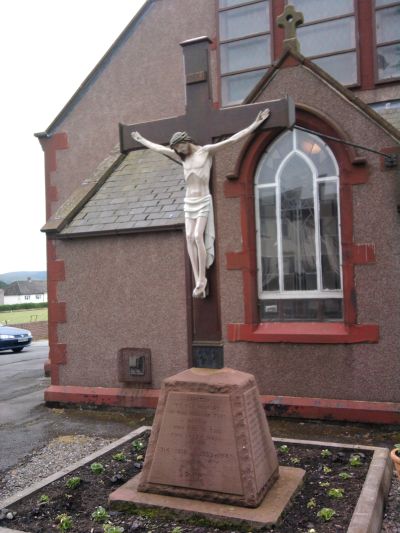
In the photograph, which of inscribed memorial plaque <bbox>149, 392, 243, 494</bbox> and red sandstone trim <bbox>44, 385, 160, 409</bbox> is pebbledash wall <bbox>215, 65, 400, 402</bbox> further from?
inscribed memorial plaque <bbox>149, 392, 243, 494</bbox>

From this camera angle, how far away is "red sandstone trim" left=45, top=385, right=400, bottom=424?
7500mm

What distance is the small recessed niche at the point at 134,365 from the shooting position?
Result: 907 cm

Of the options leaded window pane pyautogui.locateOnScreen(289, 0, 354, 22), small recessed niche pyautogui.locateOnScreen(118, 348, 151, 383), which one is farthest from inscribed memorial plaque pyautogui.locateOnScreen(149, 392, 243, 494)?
leaded window pane pyautogui.locateOnScreen(289, 0, 354, 22)

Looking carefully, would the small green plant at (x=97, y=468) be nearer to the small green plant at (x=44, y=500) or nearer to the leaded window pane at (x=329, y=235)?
the small green plant at (x=44, y=500)

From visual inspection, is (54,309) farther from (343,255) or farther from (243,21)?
(243,21)

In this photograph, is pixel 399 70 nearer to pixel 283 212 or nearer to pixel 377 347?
pixel 283 212

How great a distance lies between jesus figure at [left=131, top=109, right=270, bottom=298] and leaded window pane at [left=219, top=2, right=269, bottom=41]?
19.2 feet

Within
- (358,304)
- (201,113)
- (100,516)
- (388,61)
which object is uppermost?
(388,61)

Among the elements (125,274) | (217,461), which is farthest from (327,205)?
(217,461)

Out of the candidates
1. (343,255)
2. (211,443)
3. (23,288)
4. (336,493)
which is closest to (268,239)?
(343,255)

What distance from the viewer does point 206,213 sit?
16.5 feet

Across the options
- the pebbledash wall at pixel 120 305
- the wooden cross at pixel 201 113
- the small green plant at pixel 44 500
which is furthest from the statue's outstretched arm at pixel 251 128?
the pebbledash wall at pixel 120 305

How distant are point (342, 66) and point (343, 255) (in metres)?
3.65

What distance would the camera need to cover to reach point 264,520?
4.32 m
